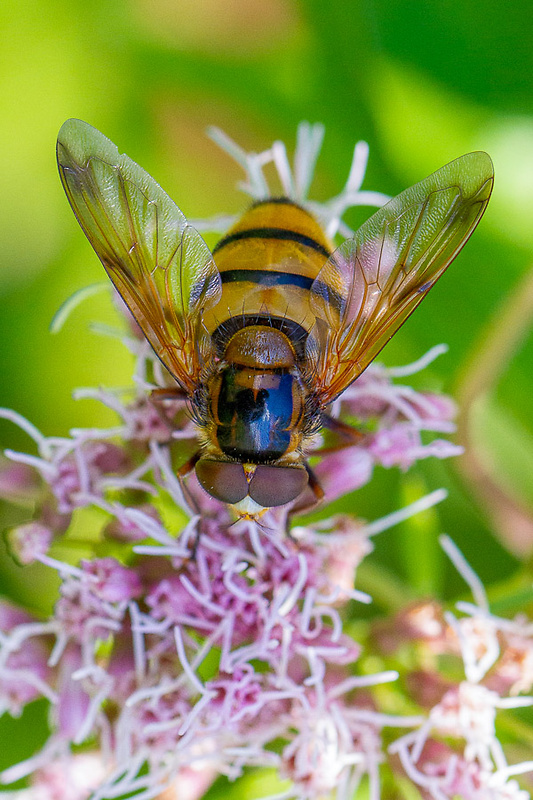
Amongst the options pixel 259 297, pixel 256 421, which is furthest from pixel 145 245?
pixel 256 421

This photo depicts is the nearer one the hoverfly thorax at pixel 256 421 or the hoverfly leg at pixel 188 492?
the hoverfly thorax at pixel 256 421

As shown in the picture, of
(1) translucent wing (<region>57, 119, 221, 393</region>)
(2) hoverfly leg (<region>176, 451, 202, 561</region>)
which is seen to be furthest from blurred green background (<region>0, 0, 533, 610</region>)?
(1) translucent wing (<region>57, 119, 221, 393</region>)

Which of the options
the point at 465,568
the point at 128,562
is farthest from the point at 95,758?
the point at 465,568

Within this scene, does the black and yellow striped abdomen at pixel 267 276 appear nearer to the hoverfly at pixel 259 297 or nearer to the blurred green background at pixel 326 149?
the hoverfly at pixel 259 297

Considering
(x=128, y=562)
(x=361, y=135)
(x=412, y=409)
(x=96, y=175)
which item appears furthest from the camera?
(x=361, y=135)

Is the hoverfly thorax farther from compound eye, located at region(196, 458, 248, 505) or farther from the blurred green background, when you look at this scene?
the blurred green background

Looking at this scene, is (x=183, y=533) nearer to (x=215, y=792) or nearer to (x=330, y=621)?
(x=330, y=621)

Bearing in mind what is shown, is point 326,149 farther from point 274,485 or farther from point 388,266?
point 274,485

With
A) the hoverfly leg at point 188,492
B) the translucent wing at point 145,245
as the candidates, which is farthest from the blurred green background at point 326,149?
the translucent wing at point 145,245
